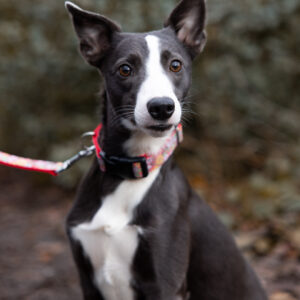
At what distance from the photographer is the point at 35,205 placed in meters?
5.83

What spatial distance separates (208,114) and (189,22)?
2.68m

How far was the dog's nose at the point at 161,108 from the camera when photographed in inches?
83.4

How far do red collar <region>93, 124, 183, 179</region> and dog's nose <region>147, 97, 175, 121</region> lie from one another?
1.04ft

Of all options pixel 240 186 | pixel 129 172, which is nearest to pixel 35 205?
pixel 240 186

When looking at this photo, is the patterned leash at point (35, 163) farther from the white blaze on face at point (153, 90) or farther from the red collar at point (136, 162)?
the white blaze on face at point (153, 90)

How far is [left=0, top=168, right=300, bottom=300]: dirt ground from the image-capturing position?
373 centimetres

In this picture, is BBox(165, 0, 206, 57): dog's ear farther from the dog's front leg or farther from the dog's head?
the dog's front leg

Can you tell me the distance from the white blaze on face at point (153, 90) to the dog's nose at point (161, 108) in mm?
18

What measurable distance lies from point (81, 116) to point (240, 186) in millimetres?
1925

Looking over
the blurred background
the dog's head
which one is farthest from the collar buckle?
the blurred background

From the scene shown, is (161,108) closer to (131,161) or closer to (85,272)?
(131,161)

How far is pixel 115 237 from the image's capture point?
7.70 ft

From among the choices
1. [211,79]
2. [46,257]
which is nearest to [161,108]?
[46,257]

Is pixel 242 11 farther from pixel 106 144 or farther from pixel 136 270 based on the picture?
pixel 136 270
